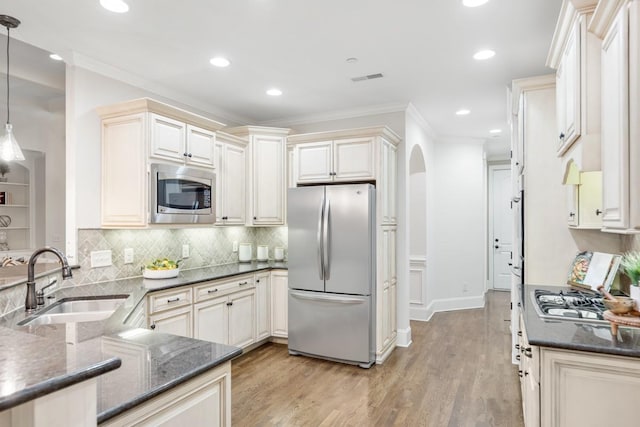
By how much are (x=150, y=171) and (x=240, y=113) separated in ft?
6.41

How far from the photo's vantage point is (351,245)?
374 centimetres

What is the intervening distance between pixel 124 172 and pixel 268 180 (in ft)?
5.56

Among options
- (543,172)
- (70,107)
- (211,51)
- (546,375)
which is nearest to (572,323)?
(546,375)

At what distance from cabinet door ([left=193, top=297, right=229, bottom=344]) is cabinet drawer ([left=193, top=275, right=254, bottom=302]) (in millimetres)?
58

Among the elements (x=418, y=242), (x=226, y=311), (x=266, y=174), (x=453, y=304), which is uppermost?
(x=266, y=174)

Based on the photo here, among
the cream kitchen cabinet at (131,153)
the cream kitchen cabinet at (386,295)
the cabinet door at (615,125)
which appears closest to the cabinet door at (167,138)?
the cream kitchen cabinet at (131,153)

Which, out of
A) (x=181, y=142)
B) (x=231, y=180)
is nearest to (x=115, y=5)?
(x=181, y=142)

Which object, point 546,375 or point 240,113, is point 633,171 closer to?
point 546,375

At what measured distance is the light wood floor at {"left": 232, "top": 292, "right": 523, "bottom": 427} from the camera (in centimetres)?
279

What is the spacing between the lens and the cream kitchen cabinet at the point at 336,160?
386 centimetres

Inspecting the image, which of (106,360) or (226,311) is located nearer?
(106,360)

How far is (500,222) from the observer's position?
7926 mm

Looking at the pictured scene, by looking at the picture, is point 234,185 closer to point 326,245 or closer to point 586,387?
point 326,245

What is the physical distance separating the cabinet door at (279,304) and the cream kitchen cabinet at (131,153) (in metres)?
1.73
